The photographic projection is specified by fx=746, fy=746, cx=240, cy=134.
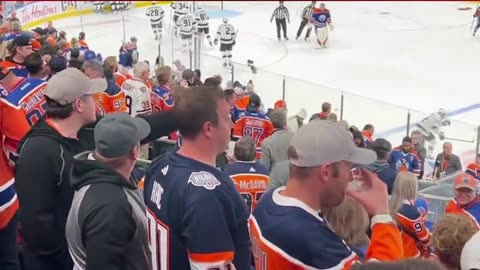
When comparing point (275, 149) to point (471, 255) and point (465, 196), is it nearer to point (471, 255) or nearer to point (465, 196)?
point (465, 196)

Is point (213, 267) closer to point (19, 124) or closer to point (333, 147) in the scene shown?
point (333, 147)

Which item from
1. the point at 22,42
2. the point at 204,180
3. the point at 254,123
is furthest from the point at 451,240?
the point at 254,123

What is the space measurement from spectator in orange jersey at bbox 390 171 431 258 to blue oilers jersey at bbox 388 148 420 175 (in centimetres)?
331

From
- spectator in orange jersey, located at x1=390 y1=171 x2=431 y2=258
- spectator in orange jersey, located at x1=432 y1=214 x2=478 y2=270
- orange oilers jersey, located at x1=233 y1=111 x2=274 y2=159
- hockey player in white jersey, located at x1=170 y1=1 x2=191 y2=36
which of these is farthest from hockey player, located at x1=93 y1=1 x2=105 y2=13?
spectator in orange jersey, located at x1=432 y1=214 x2=478 y2=270

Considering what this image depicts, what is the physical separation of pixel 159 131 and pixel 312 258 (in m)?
1.00

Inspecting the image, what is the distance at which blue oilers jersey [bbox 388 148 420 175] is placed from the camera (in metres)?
6.85

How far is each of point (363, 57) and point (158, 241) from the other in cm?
1128

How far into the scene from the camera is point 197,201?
2141 mm

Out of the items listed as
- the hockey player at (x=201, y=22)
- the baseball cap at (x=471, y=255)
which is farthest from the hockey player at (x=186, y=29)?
the baseball cap at (x=471, y=255)

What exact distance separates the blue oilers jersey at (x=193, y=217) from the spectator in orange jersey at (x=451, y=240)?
575mm

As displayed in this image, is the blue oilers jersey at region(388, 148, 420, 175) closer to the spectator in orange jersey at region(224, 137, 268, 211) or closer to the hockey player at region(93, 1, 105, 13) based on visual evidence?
the spectator in orange jersey at region(224, 137, 268, 211)

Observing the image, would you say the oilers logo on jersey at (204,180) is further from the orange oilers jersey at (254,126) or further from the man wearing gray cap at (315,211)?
the orange oilers jersey at (254,126)

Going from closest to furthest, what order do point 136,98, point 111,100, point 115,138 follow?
point 115,138 < point 111,100 < point 136,98

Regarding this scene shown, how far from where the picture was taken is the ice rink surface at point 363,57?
345 inches
